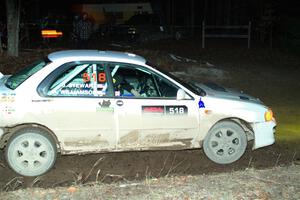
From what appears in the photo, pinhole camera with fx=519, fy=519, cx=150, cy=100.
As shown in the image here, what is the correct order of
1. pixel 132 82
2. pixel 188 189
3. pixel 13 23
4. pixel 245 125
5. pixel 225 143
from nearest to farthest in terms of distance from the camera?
pixel 188 189 → pixel 132 82 → pixel 225 143 → pixel 245 125 → pixel 13 23

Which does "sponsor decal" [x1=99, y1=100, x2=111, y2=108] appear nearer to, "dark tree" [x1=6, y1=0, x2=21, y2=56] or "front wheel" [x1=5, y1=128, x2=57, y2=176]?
"front wheel" [x1=5, y1=128, x2=57, y2=176]

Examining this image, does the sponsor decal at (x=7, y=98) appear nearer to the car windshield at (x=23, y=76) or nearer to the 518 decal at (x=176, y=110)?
the car windshield at (x=23, y=76)

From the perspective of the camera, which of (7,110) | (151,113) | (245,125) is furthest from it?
(245,125)

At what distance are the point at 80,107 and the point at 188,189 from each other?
1.81 metres

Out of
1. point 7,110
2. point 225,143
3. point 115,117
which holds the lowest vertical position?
point 225,143

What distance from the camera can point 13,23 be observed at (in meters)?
14.8

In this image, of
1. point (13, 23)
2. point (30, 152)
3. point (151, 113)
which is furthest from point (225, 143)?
point (13, 23)

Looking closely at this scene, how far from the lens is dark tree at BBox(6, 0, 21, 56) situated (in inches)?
579

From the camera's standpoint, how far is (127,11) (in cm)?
2608

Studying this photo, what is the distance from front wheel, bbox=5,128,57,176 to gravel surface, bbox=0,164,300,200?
3.40 feet

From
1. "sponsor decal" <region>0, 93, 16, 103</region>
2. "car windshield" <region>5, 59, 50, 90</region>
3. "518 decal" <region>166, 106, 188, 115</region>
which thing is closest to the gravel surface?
"518 decal" <region>166, 106, 188, 115</region>

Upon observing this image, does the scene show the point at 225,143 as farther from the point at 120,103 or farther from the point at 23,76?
the point at 23,76

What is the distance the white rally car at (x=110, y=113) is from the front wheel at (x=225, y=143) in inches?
0.5

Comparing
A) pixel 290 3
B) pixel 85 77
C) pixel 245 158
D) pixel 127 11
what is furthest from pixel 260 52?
pixel 85 77
